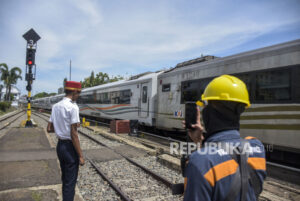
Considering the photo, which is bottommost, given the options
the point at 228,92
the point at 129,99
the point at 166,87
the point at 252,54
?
the point at 228,92

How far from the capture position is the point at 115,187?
15.5 feet

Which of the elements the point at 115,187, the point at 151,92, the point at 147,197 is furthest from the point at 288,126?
the point at 151,92

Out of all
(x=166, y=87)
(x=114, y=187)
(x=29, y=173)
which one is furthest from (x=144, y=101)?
(x=114, y=187)

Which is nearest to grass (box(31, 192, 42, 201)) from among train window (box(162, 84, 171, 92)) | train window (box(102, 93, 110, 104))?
train window (box(162, 84, 171, 92))

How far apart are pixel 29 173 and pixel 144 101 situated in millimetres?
7476

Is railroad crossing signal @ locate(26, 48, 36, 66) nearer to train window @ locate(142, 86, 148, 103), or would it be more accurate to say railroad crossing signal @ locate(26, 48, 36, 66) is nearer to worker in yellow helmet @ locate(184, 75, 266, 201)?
train window @ locate(142, 86, 148, 103)

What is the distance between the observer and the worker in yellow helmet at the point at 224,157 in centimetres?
115

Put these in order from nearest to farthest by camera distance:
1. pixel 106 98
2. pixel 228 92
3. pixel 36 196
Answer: pixel 228 92 < pixel 36 196 < pixel 106 98

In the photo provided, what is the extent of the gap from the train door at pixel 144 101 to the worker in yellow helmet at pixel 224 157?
10.5 m

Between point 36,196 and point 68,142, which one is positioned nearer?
point 68,142

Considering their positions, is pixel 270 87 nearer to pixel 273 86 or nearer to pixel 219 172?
pixel 273 86

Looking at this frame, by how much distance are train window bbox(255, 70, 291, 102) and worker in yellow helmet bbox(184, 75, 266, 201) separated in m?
5.29

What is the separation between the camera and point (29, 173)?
5.50 metres

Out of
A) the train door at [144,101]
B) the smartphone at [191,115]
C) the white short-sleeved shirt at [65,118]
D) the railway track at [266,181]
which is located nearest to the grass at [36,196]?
the railway track at [266,181]
